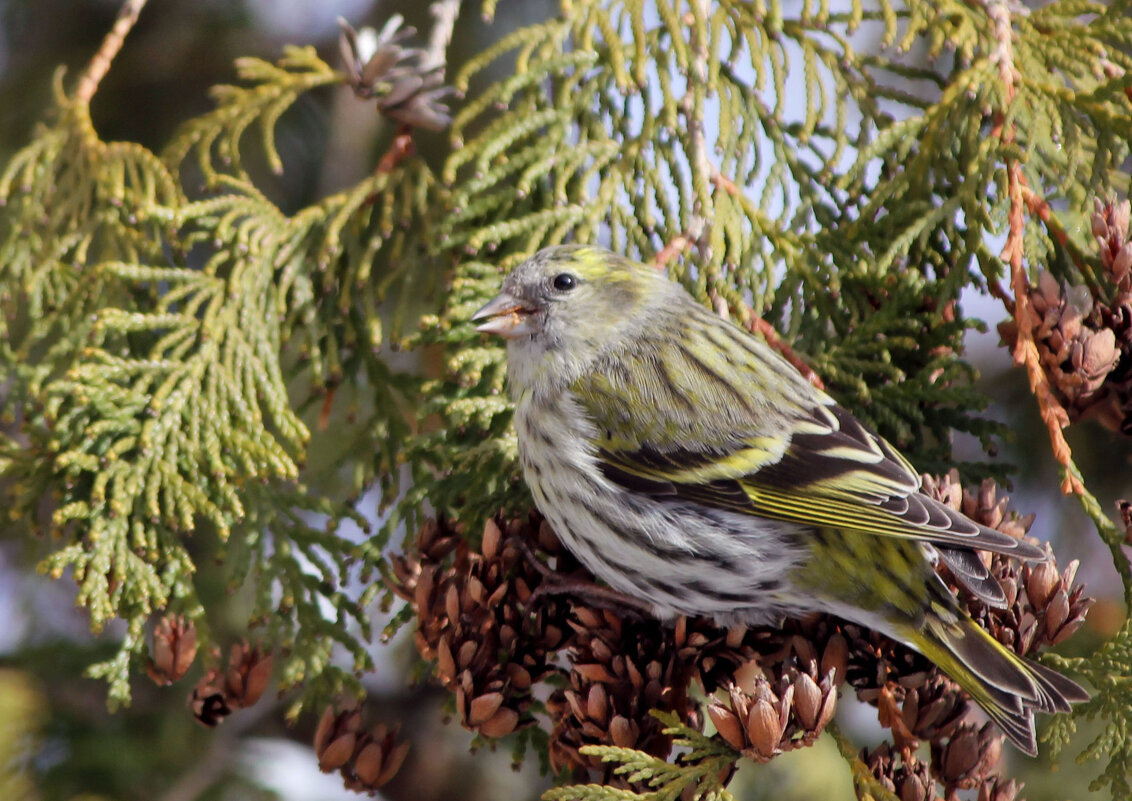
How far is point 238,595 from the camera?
2.71m

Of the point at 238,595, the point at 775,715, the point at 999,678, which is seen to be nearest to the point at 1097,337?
the point at 999,678

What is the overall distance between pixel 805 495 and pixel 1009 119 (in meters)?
0.68

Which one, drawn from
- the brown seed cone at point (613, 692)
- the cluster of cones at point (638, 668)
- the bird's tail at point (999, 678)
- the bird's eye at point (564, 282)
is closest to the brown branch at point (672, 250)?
the bird's eye at point (564, 282)

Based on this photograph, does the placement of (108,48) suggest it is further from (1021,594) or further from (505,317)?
(1021,594)

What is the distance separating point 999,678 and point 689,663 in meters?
0.40

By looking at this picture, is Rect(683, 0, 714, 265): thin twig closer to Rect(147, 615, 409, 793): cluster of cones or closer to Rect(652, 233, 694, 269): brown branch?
Rect(652, 233, 694, 269): brown branch

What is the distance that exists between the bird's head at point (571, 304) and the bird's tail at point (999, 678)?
2.35ft

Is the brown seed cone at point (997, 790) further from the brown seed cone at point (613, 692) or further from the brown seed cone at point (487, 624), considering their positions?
the brown seed cone at point (487, 624)

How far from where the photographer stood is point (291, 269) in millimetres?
1980

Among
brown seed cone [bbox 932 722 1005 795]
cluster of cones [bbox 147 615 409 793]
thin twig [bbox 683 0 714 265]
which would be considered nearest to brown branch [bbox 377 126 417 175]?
thin twig [bbox 683 0 714 265]

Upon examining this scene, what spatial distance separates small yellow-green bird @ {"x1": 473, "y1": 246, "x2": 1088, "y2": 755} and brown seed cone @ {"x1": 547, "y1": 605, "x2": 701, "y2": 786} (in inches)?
3.4

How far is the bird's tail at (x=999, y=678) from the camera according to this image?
1385 millimetres

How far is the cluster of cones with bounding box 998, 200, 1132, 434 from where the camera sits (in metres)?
1.50

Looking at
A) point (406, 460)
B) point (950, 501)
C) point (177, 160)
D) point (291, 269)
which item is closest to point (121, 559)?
point (406, 460)
